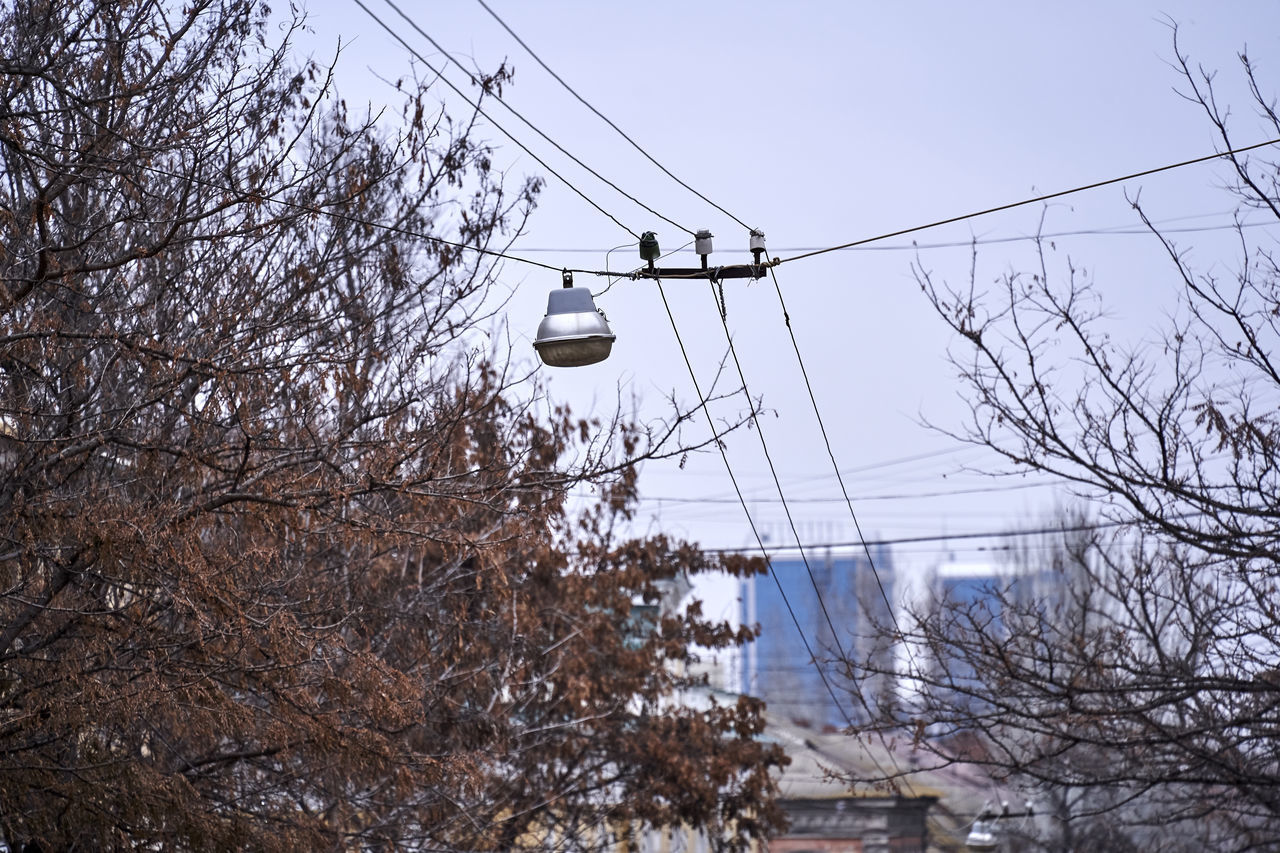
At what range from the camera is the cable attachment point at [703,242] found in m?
8.42

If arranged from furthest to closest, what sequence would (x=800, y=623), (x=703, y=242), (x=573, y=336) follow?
(x=800, y=623)
(x=703, y=242)
(x=573, y=336)

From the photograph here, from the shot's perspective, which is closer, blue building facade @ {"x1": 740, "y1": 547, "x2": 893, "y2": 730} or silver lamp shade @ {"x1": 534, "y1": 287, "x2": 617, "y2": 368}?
silver lamp shade @ {"x1": 534, "y1": 287, "x2": 617, "y2": 368}

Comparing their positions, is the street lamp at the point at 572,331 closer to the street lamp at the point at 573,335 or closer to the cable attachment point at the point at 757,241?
Result: the street lamp at the point at 573,335

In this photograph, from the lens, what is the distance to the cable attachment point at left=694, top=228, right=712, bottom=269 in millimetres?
Result: 8422

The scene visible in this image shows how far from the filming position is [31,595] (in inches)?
306

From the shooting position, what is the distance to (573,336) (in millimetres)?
7781

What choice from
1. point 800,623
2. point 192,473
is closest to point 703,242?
point 192,473

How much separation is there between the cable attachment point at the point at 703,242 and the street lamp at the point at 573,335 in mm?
886

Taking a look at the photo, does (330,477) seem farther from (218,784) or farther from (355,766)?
(218,784)

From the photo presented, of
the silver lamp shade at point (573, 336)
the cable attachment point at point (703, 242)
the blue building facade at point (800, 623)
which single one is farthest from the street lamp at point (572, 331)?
the blue building facade at point (800, 623)

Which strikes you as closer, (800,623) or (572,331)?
(572,331)

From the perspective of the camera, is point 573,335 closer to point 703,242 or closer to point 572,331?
point 572,331

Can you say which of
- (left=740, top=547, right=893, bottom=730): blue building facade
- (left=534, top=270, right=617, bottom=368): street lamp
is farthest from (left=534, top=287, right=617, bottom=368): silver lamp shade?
(left=740, top=547, right=893, bottom=730): blue building facade

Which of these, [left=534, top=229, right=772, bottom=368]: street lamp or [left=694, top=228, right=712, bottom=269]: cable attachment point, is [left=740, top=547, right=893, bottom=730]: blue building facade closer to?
[left=694, top=228, right=712, bottom=269]: cable attachment point
